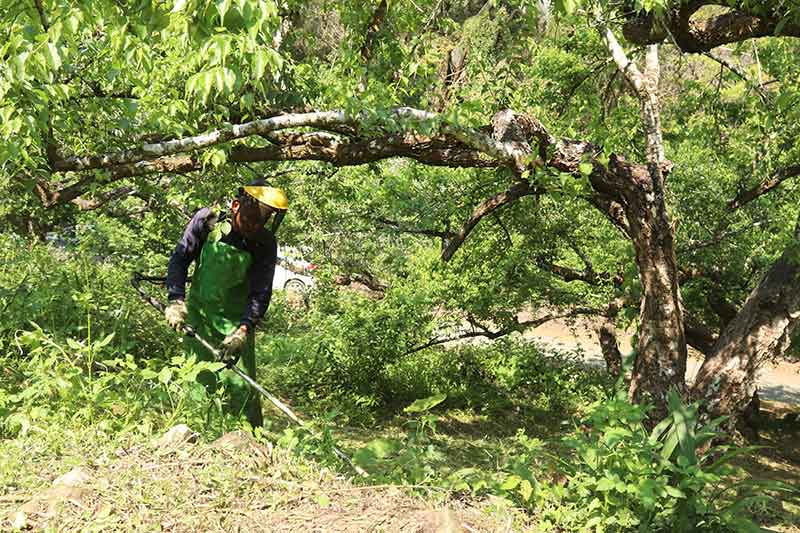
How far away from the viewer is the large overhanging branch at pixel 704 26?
466cm

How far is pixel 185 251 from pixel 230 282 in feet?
1.15

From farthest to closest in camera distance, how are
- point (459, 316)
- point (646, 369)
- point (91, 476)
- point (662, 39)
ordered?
point (459, 316) → point (646, 369) → point (662, 39) → point (91, 476)

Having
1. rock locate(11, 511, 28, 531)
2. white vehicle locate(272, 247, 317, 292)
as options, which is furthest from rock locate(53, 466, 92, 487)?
white vehicle locate(272, 247, 317, 292)

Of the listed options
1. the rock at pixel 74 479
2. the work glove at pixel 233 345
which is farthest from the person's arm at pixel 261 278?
the rock at pixel 74 479

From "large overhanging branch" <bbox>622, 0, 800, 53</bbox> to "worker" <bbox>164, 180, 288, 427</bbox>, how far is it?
9.02 ft

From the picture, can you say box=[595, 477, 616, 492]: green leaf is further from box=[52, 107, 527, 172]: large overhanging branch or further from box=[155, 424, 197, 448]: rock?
box=[52, 107, 527, 172]: large overhanging branch

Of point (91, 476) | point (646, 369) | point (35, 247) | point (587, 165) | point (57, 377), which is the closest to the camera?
point (91, 476)

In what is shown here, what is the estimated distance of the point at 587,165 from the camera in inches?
186

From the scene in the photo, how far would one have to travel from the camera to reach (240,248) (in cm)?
475

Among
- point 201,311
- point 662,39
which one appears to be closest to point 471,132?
point 662,39

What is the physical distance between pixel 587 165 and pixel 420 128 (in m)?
1.13

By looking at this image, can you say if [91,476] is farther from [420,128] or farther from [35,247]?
[35,247]

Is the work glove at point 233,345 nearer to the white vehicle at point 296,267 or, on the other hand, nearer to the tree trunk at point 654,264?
the tree trunk at point 654,264

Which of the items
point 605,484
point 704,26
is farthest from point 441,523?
point 704,26
